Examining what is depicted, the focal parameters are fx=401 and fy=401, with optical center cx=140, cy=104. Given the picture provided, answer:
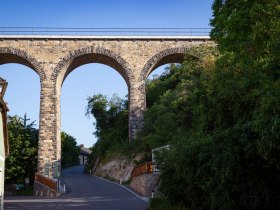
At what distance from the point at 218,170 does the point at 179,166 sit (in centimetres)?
244

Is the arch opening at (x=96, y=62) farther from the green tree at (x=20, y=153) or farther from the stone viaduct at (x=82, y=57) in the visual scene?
the green tree at (x=20, y=153)

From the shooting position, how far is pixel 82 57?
30734 mm

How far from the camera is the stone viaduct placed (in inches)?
1156

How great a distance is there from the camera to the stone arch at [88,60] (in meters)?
29.9

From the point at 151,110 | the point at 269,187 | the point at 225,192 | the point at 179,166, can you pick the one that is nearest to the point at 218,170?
the point at 225,192

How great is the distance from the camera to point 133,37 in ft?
101

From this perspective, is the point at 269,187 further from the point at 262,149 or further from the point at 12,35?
the point at 12,35

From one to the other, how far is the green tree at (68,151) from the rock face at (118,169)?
25985 mm

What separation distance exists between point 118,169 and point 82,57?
32.4 ft

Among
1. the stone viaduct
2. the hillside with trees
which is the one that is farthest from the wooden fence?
the hillside with trees

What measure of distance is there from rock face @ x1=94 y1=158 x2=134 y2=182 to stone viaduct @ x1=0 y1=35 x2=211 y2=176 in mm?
2726

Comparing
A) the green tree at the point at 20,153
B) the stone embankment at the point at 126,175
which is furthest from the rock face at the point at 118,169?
the green tree at the point at 20,153

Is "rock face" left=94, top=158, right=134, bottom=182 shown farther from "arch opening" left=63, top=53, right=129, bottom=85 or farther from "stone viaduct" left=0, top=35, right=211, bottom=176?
"arch opening" left=63, top=53, right=129, bottom=85

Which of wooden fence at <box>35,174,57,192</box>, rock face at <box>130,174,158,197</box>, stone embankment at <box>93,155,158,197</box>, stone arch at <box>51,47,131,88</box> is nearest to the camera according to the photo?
rock face at <box>130,174,158,197</box>
